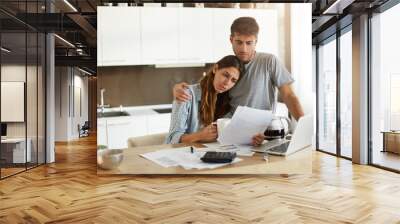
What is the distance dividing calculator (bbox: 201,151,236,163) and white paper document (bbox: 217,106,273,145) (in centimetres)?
19

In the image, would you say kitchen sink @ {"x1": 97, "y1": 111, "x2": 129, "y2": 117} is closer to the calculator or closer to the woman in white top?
the woman in white top

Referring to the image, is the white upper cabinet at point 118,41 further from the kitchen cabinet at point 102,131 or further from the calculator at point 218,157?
the calculator at point 218,157

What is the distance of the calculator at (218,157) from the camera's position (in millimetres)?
5422

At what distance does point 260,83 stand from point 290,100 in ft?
1.67

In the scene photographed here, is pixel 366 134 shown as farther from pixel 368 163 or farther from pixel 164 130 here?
pixel 164 130

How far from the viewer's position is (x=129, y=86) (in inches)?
A: 213

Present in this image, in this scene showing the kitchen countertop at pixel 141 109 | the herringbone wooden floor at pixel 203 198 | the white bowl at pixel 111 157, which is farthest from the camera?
the white bowl at pixel 111 157

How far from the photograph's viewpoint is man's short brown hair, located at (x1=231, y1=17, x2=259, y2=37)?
5.45 metres

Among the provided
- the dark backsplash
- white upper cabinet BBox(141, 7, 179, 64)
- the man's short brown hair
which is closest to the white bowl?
the dark backsplash

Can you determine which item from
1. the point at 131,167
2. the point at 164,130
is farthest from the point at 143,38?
the point at 131,167

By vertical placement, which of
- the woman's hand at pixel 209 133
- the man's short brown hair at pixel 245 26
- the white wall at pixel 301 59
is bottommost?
the woman's hand at pixel 209 133

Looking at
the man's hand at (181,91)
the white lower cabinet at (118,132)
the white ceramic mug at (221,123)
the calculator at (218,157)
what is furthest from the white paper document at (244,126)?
the white lower cabinet at (118,132)

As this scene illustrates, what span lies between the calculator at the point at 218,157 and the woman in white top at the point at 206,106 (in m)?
0.22

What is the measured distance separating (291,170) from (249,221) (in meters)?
2.37
